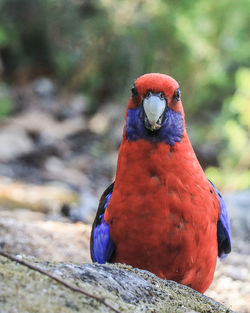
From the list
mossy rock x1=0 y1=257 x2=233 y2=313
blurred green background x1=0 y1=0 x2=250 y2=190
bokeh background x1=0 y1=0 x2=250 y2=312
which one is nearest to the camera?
mossy rock x1=0 y1=257 x2=233 y2=313

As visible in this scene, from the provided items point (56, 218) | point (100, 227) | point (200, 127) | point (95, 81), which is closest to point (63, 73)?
point (95, 81)

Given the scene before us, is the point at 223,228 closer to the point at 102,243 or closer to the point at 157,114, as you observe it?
the point at 102,243

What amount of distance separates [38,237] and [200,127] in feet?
31.7

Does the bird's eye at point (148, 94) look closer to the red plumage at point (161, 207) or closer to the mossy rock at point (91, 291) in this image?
the red plumage at point (161, 207)

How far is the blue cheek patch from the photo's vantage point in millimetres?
2375

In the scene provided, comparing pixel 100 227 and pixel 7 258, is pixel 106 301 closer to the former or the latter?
pixel 7 258

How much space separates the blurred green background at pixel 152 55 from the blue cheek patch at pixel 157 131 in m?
5.63

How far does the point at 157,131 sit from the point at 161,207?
389 millimetres

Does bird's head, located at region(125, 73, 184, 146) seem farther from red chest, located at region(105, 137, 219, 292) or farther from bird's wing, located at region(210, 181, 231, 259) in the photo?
bird's wing, located at region(210, 181, 231, 259)

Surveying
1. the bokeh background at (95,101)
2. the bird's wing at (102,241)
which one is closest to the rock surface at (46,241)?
the bokeh background at (95,101)

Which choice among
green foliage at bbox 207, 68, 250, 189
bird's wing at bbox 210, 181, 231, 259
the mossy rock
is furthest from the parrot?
green foliage at bbox 207, 68, 250, 189

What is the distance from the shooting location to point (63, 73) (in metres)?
16.7

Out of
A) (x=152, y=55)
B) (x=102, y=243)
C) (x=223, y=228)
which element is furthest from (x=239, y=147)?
(x=102, y=243)

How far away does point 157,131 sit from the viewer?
2371 mm
